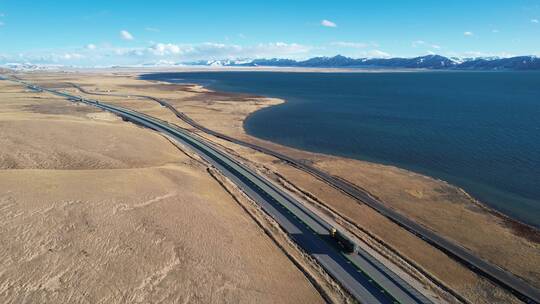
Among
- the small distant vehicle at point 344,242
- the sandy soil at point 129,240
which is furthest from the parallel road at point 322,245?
the sandy soil at point 129,240

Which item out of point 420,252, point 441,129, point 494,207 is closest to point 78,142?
point 420,252

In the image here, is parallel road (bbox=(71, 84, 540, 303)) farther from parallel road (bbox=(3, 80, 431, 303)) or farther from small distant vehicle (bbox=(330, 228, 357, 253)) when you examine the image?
small distant vehicle (bbox=(330, 228, 357, 253))

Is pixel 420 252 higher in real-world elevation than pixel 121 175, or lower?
lower

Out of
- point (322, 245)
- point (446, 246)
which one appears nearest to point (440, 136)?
point (446, 246)

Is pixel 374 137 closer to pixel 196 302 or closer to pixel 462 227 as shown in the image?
pixel 462 227

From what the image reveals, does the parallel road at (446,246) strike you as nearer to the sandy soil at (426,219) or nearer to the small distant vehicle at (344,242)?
the sandy soil at (426,219)

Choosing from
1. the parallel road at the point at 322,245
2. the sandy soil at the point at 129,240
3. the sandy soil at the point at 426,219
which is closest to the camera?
the sandy soil at the point at 129,240

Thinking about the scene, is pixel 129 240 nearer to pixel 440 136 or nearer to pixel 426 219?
pixel 426 219
